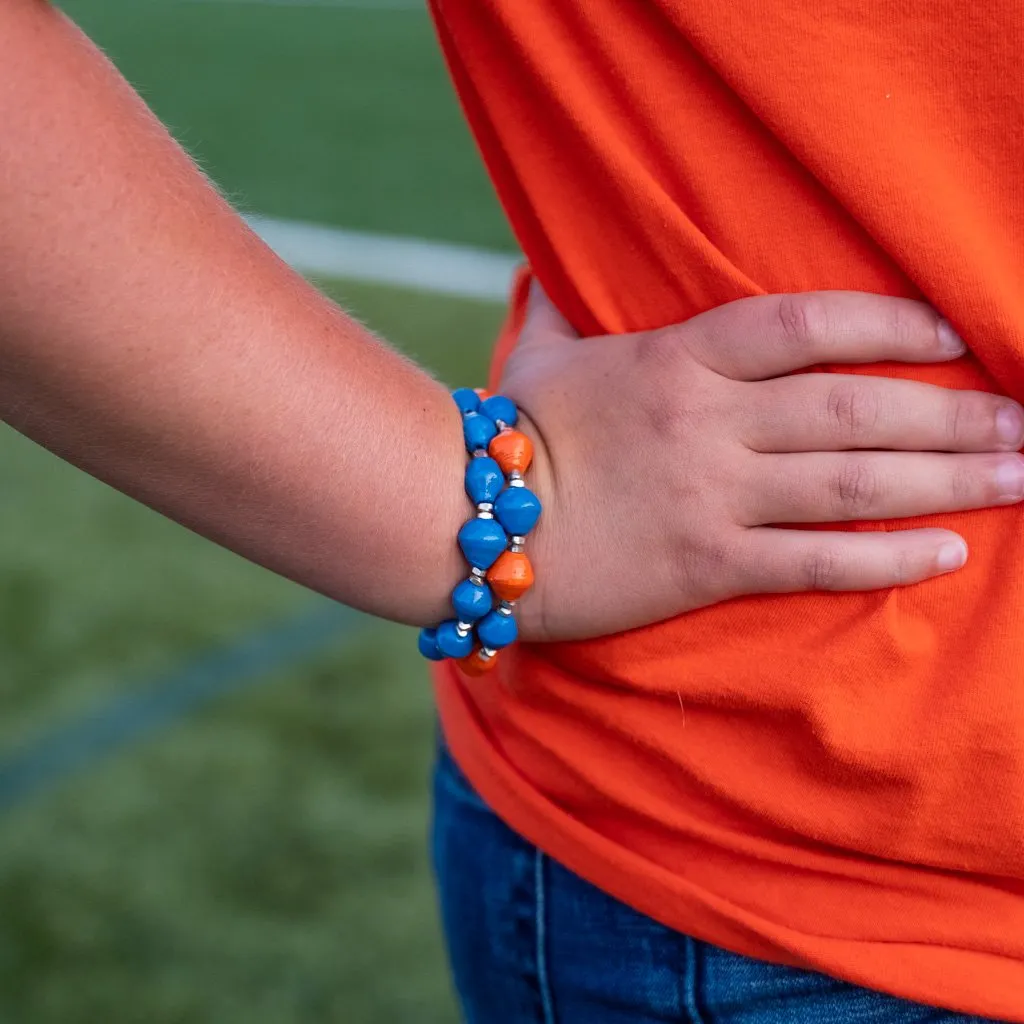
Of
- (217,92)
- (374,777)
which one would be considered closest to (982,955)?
(374,777)

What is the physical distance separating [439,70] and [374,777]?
6054 mm

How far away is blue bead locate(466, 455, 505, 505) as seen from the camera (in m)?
0.76

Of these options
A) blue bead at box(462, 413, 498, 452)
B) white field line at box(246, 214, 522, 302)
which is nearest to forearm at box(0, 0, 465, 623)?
blue bead at box(462, 413, 498, 452)

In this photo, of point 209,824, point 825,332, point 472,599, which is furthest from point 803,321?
point 209,824

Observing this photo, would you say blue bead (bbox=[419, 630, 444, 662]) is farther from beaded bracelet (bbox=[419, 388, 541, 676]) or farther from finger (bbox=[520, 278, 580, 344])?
finger (bbox=[520, 278, 580, 344])

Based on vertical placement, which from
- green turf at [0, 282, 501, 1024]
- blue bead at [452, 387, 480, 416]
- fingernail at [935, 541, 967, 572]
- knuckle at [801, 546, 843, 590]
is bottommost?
green turf at [0, 282, 501, 1024]

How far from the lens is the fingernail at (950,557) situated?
0.72 m

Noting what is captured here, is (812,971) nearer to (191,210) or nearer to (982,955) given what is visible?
(982,955)

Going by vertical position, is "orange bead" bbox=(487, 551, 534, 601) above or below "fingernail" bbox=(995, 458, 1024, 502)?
below

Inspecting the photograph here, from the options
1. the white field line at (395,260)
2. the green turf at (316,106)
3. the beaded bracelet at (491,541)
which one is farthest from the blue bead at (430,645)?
the green turf at (316,106)

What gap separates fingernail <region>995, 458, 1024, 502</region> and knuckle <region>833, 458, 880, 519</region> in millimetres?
63

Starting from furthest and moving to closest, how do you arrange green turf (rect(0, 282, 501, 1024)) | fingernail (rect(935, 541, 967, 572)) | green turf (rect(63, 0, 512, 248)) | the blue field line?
green turf (rect(63, 0, 512, 248)) < the blue field line < green turf (rect(0, 282, 501, 1024)) < fingernail (rect(935, 541, 967, 572))

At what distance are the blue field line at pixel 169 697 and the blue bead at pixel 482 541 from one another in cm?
176

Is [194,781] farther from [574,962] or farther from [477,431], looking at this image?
[477,431]
